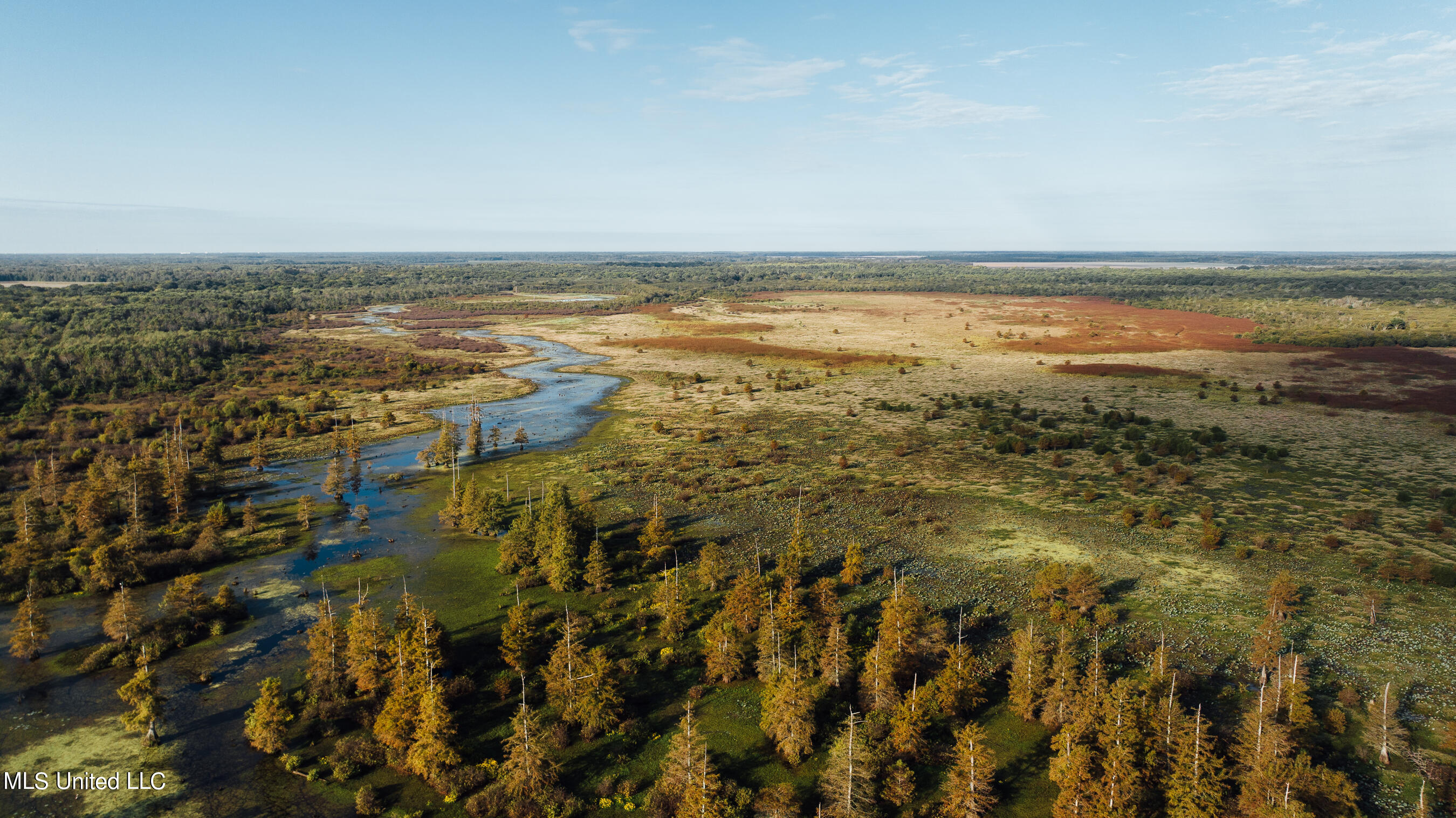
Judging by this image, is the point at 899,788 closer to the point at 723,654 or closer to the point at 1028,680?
the point at 1028,680

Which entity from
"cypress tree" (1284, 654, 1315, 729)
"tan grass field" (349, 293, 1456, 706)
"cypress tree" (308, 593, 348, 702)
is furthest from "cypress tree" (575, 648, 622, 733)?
"cypress tree" (1284, 654, 1315, 729)

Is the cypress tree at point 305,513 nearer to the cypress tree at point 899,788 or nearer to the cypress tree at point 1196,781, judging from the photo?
the cypress tree at point 899,788

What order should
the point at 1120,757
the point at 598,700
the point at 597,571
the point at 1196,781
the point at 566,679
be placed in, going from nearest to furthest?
the point at 1196,781, the point at 1120,757, the point at 598,700, the point at 566,679, the point at 597,571

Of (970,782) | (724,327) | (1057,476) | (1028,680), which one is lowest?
(970,782)

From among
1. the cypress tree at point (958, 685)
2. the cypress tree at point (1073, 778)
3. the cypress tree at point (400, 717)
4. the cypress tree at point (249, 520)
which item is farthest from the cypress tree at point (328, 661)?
the cypress tree at point (1073, 778)

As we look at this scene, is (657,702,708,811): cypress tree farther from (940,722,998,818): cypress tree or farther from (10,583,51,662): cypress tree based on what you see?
(10,583,51,662): cypress tree

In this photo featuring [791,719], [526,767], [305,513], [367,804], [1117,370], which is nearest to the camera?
[367,804]

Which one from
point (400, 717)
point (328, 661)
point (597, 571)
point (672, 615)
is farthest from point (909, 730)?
point (328, 661)
